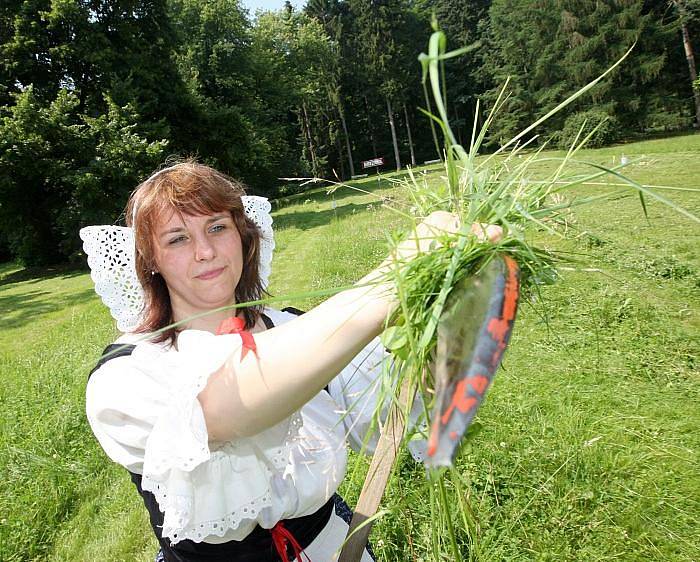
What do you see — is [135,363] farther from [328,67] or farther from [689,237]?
[328,67]

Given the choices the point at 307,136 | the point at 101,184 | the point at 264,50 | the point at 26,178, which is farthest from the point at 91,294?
the point at 307,136

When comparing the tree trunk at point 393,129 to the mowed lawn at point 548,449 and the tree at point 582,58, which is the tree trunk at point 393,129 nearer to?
the tree at point 582,58

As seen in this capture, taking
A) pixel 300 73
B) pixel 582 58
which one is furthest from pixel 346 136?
pixel 582 58

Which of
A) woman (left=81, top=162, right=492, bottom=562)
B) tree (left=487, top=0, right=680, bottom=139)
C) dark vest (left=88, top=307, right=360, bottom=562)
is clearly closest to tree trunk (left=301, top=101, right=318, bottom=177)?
tree (left=487, top=0, right=680, bottom=139)

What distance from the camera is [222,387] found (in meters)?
1.23

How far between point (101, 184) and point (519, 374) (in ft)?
64.7

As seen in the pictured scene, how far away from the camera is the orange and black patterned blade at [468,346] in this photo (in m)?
0.75

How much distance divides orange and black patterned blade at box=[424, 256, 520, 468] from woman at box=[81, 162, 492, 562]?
0.20 metres

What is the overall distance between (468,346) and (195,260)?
1.29 meters

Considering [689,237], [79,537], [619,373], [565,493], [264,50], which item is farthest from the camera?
[264,50]

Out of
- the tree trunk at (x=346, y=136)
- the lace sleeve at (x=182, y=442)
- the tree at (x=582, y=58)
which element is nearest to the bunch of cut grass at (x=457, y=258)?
the lace sleeve at (x=182, y=442)

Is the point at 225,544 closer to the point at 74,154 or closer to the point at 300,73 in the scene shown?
the point at 74,154

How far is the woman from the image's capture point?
117 cm

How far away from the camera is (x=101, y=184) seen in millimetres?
19734
